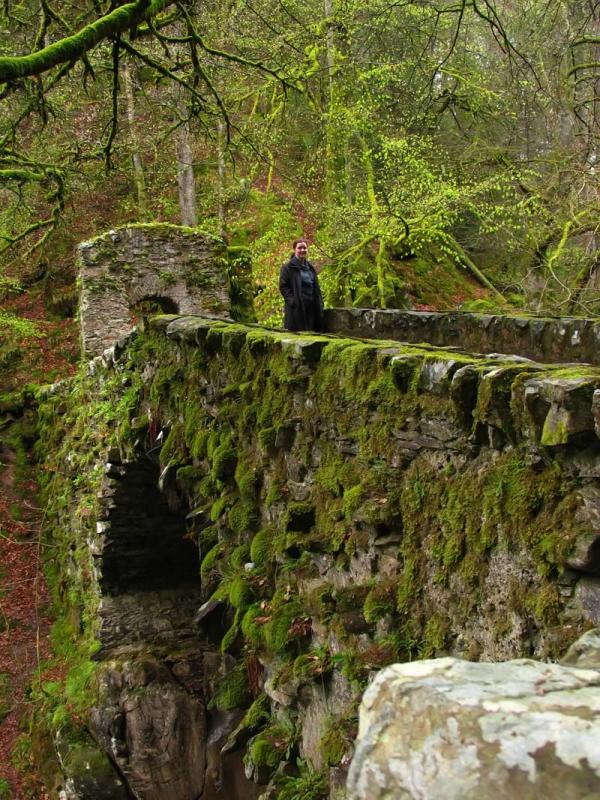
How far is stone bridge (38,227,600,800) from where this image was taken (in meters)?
2.41

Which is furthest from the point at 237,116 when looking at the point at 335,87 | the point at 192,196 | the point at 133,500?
the point at 133,500

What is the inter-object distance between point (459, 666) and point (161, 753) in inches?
389

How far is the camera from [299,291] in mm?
8555

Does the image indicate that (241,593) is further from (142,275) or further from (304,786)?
(142,275)

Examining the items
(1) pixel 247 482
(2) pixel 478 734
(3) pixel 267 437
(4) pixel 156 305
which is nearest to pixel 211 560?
(1) pixel 247 482

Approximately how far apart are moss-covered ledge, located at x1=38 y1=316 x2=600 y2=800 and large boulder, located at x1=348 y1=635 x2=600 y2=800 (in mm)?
1053

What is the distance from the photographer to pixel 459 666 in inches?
55.0

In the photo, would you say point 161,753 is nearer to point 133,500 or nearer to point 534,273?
point 133,500

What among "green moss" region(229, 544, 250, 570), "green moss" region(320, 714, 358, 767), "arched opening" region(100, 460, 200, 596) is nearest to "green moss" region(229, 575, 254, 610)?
"green moss" region(229, 544, 250, 570)

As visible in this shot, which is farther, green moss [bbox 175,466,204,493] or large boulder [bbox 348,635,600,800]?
green moss [bbox 175,466,204,493]

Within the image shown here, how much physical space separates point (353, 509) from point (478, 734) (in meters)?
2.49

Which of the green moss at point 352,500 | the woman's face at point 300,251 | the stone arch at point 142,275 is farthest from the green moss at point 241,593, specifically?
the stone arch at point 142,275

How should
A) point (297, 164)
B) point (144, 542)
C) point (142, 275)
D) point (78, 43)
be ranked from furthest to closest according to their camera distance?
point (297, 164)
point (142, 275)
point (144, 542)
point (78, 43)

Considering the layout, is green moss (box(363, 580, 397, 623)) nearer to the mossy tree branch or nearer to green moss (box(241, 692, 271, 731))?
green moss (box(241, 692, 271, 731))
